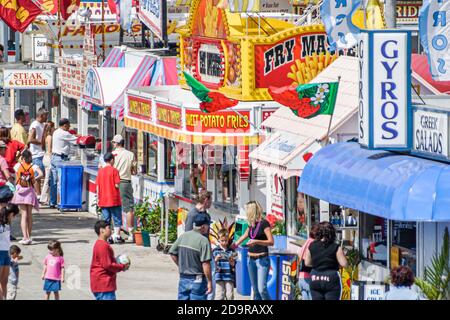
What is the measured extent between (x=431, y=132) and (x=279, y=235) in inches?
169

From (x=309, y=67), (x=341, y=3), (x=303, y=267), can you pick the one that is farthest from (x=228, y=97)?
(x=303, y=267)

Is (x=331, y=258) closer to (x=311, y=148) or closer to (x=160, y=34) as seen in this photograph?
(x=311, y=148)

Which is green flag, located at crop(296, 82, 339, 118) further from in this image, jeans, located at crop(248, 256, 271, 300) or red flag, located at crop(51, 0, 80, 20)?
red flag, located at crop(51, 0, 80, 20)

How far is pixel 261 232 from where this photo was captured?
1731 cm

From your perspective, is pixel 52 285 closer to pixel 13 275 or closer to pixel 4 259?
pixel 13 275

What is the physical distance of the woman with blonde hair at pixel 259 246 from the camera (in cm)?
1731

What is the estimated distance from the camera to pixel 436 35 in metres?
15.6

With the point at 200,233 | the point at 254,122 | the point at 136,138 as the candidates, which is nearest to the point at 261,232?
the point at 200,233

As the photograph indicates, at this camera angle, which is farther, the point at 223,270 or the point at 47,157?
the point at 47,157

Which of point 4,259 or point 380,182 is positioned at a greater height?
point 380,182

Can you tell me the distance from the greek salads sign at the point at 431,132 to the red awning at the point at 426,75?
237 centimetres

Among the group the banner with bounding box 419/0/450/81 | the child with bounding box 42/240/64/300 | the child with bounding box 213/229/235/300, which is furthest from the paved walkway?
the banner with bounding box 419/0/450/81

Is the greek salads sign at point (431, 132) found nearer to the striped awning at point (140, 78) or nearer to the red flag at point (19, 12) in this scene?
the striped awning at point (140, 78)

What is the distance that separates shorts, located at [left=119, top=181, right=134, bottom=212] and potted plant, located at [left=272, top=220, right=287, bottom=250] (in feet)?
15.0
